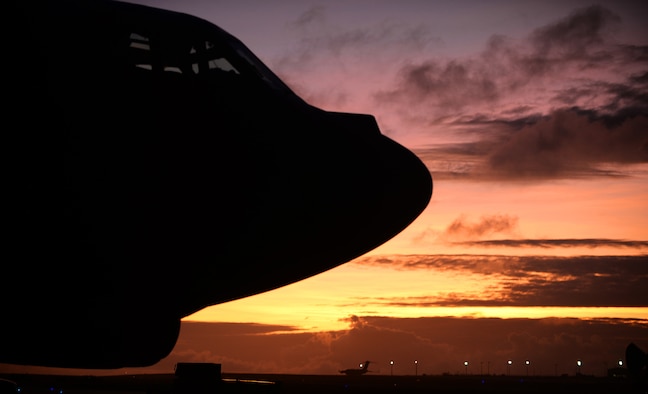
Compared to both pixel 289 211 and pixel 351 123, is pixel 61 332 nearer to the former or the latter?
pixel 289 211

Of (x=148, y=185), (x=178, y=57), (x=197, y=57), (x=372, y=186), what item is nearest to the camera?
(x=148, y=185)

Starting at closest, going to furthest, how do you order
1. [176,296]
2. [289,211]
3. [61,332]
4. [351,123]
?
[61,332] → [176,296] → [289,211] → [351,123]

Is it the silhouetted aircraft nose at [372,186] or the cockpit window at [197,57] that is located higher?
the cockpit window at [197,57]

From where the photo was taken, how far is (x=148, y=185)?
7906 millimetres

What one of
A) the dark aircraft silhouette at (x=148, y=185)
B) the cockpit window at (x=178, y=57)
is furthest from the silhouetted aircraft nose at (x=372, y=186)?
the cockpit window at (x=178, y=57)

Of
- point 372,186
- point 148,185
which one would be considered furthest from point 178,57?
point 372,186

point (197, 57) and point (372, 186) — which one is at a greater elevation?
point (197, 57)

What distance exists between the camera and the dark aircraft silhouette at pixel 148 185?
739 centimetres

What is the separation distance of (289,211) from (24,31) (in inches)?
122

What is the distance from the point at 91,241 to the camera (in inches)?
297

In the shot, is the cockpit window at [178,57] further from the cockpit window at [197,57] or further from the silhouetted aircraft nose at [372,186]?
the silhouetted aircraft nose at [372,186]

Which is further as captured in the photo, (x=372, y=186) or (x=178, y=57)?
(x=372, y=186)

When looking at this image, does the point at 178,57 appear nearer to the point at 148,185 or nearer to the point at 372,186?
the point at 148,185

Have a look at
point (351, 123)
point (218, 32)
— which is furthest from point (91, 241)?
point (351, 123)
